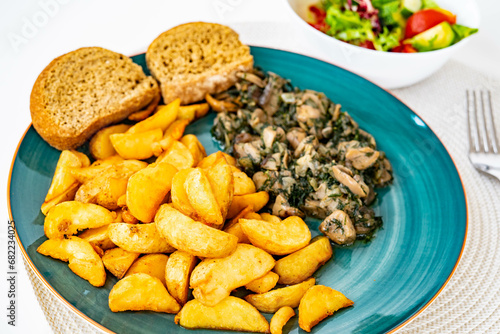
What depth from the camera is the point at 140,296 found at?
1898 millimetres

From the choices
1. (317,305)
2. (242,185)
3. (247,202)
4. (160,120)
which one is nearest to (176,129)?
(160,120)

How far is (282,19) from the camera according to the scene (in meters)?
4.39

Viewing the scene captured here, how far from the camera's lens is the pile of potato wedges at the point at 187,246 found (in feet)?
6.24

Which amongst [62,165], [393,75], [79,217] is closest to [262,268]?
[79,217]

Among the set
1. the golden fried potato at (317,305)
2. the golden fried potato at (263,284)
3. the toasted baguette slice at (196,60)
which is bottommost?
the golden fried potato at (317,305)

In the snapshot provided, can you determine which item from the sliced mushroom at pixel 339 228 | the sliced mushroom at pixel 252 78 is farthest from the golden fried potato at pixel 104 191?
the sliced mushroom at pixel 252 78

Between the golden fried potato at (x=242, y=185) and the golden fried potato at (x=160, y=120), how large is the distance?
64 cm

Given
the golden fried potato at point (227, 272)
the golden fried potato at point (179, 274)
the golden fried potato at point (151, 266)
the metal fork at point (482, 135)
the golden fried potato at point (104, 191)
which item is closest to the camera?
the golden fried potato at point (227, 272)

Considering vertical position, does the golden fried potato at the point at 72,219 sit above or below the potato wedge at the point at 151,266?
above

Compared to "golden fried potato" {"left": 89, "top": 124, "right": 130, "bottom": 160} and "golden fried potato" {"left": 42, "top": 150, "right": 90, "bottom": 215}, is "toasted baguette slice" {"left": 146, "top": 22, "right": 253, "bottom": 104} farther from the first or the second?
"golden fried potato" {"left": 42, "top": 150, "right": 90, "bottom": 215}

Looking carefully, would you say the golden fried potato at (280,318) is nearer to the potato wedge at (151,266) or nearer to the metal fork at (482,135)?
the potato wedge at (151,266)

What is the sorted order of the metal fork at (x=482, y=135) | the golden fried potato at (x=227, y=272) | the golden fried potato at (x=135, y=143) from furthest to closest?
the metal fork at (x=482, y=135) → the golden fried potato at (x=135, y=143) → the golden fried potato at (x=227, y=272)

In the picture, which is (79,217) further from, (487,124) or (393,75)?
(487,124)

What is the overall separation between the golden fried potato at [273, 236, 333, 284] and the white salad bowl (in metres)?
1.63
